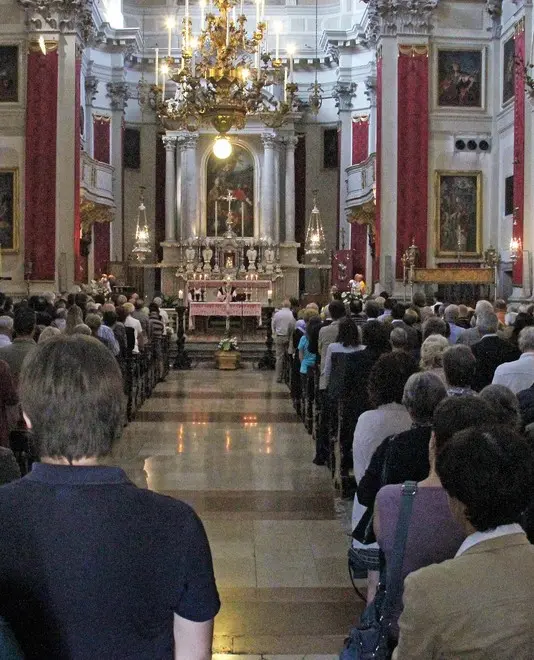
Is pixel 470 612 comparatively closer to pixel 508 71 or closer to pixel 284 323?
pixel 284 323

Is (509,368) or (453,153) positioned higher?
(453,153)

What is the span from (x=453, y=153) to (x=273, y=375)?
26.5ft

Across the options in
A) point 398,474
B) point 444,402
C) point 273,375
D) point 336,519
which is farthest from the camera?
point 273,375

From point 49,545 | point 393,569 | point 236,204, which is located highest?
point 236,204

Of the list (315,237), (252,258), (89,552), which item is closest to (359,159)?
(315,237)

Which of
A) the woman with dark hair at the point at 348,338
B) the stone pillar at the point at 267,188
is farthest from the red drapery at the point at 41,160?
the woman with dark hair at the point at 348,338

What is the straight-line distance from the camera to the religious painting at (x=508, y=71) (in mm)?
24453

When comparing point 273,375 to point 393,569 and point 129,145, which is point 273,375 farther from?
point 393,569

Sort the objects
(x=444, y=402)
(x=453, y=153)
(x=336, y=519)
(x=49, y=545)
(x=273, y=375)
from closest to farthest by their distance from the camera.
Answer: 1. (x=49, y=545)
2. (x=444, y=402)
3. (x=336, y=519)
4. (x=273, y=375)
5. (x=453, y=153)

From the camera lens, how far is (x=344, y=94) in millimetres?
33156

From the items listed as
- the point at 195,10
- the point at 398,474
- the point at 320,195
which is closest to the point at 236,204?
the point at 320,195

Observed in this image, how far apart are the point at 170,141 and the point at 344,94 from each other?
570cm

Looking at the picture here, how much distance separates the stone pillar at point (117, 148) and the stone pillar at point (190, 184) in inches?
79.9

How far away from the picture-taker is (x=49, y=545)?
2260 mm
